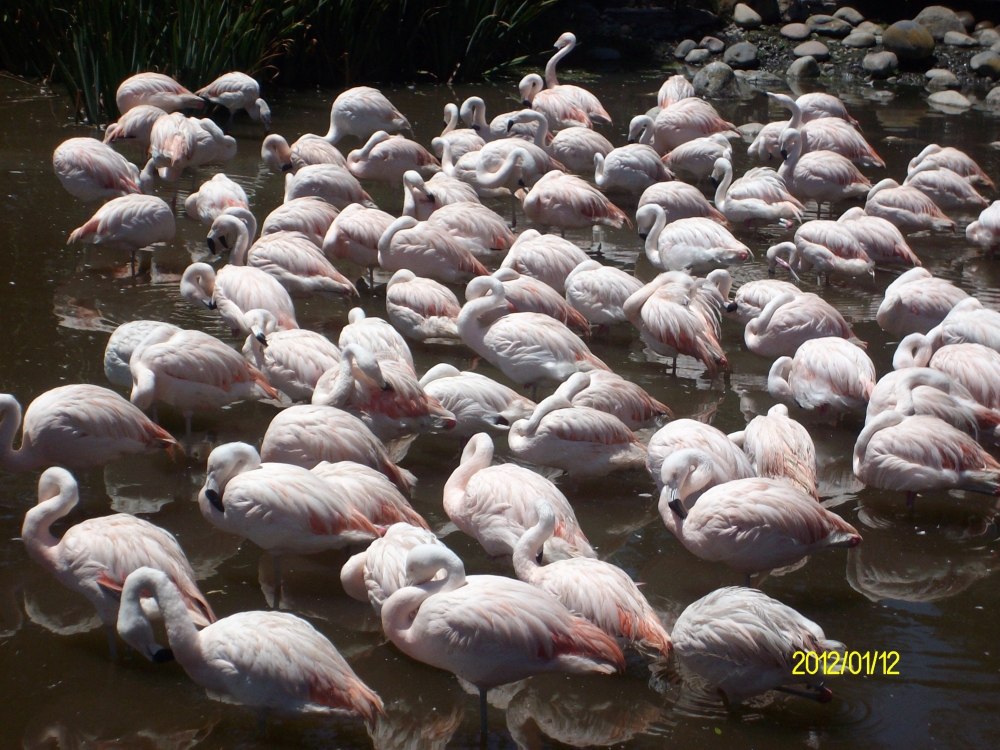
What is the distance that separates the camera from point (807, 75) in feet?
50.5

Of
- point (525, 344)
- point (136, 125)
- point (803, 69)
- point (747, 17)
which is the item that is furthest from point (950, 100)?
point (525, 344)

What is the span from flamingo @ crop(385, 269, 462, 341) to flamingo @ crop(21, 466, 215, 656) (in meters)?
2.60

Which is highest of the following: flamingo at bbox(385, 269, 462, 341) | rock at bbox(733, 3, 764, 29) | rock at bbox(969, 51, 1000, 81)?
rock at bbox(733, 3, 764, 29)

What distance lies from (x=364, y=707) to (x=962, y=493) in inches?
123

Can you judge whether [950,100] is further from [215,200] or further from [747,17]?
[215,200]

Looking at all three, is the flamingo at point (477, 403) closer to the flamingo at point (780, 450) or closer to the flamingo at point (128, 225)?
the flamingo at point (780, 450)

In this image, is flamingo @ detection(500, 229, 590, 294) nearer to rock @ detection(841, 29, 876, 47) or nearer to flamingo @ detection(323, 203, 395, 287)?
flamingo @ detection(323, 203, 395, 287)

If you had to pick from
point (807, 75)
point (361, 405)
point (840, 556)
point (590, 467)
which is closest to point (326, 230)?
point (361, 405)

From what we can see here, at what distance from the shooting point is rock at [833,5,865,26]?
1673 centimetres

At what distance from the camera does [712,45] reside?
16250mm

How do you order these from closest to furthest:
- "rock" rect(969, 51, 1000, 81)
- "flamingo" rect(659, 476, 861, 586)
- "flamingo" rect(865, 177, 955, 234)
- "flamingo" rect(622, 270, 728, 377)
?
"flamingo" rect(659, 476, 861, 586) < "flamingo" rect(622, 270, 728, 377) < "flamingo" rect(865, 177, 955, 234) < "rock" rect(969, 51, 1000, 81)

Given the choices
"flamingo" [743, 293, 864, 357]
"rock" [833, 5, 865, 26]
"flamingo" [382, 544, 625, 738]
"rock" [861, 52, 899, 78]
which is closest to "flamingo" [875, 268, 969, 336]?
"flamingo" [743, 293, 864, 357]

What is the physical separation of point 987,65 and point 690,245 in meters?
10.4

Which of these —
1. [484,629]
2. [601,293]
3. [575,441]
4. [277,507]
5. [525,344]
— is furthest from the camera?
[601,293]
